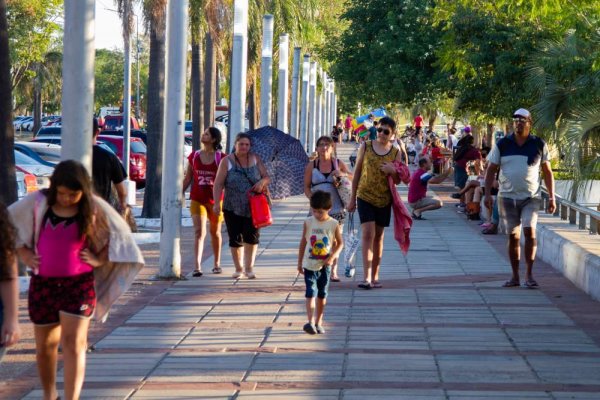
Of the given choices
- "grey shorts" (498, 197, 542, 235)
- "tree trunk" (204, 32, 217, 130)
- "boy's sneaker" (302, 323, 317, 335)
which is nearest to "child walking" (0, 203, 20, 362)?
"boy's sneaker" (302, 323, 317, 335)

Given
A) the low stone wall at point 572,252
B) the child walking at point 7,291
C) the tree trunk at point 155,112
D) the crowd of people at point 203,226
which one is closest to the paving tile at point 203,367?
the crowd of people at point 203,226

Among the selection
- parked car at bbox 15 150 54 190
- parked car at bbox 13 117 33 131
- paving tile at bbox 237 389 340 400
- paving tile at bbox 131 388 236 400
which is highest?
parked car at bbox 15 150 54 190

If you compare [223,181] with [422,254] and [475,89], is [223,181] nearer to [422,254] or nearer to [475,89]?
[422,254]

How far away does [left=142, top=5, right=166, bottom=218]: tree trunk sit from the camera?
69.2 feet

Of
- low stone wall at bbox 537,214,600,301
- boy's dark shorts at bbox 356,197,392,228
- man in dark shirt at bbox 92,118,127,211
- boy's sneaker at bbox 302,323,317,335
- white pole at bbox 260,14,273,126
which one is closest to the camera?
man in dark shirt at bbox 92,118,127,211

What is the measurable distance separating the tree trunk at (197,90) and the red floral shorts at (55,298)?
2115 centimetres

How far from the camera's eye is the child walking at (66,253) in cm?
615

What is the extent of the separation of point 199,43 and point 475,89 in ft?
22.5

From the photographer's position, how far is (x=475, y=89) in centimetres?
2931

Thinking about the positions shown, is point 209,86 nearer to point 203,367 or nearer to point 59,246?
point 203,367

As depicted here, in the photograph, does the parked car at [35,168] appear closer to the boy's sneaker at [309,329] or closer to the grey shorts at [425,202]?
the grey shorts at [425,202]

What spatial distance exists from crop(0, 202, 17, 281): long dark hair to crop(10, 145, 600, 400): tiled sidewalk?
6.37 ft

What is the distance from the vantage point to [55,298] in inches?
245

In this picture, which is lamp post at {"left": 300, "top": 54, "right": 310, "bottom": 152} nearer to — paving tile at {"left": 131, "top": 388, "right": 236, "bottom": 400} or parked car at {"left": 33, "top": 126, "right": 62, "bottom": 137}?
parked car at {"left": 33, "top": 126, "right": 62, "bottom": 137}
